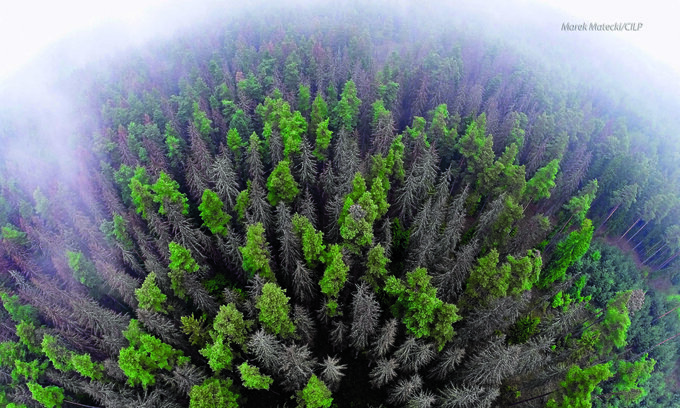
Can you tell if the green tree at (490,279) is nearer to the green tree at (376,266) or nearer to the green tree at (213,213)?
the green tree at (376,266)

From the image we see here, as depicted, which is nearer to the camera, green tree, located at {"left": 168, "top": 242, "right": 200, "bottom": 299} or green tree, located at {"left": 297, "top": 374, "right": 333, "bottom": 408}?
green tree, located at {"left": 297, "top": 374, "right": 333, "bottom": 408}

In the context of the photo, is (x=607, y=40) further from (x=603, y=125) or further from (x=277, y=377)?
(x=277, y=377)

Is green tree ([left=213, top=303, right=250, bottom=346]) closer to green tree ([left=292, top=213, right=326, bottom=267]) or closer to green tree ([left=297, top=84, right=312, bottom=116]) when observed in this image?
green tree ([left=292, top=213, right=326, bottom=267])

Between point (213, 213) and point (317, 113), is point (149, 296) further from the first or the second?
point (317, 113)

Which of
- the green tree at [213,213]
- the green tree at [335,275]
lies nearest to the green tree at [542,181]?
the green tree at [335,275]

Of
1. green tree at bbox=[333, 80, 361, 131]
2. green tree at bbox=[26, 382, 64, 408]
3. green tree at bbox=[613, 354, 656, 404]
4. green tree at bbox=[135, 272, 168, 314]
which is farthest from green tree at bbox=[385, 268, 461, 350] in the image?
green tree at bbox=[26, 382, 64, 408]

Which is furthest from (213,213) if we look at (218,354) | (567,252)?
(567,252)
